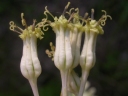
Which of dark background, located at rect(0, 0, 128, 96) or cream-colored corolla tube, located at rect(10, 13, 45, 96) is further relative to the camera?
dark background, located at rect(0, 0, 128, 96)

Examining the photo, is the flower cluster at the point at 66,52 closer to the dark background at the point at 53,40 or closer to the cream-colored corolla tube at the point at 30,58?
the cream-colored corolla tube at the point at 30,58

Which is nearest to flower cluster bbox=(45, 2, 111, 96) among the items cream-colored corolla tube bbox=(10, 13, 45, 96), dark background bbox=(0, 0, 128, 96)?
cream-colored corolla tube bbox=(10, 13, 45, 96)

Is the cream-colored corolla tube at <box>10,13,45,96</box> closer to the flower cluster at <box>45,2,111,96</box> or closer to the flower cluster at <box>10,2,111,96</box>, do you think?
the flower cluster at <box>10,2,111,96</box>

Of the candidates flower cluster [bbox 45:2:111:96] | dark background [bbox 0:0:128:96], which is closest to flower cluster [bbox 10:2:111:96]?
flower cluster [bbox 45:2:111:96]

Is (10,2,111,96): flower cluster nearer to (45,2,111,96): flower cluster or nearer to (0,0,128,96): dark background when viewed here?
(45,2,111,96): flower cluster

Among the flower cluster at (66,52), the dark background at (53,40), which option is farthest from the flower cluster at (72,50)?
the dark background at (53,40)

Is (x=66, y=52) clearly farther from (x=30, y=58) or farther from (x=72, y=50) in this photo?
(x=30, y=58)

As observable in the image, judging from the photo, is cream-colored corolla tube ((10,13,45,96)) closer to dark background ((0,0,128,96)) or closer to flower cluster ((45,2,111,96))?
flower cluster ((45,2,111,96))

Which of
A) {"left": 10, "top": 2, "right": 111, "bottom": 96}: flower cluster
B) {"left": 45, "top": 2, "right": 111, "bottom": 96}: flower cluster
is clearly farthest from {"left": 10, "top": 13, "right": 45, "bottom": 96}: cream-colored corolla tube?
{"left": 45, "top": 2, "right": 111, "bottom": 96}: flower cluster
